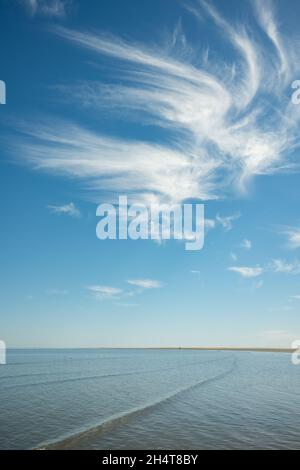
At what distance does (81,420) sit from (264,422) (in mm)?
13836

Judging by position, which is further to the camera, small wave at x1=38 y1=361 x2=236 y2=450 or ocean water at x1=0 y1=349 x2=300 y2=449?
ocean water at x1=0 y1=349 x2=300 y2=449

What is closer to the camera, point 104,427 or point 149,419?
point 104,427

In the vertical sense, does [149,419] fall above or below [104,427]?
below

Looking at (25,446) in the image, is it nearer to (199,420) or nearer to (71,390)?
(199,420)

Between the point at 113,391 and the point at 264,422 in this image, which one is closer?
the point at 264,422

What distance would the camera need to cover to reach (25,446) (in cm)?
2072

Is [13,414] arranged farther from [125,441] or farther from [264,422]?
[264,422]

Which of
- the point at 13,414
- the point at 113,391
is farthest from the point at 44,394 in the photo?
the point at 13,414

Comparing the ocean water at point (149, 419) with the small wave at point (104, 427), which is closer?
the small wave at point (104, 427)
